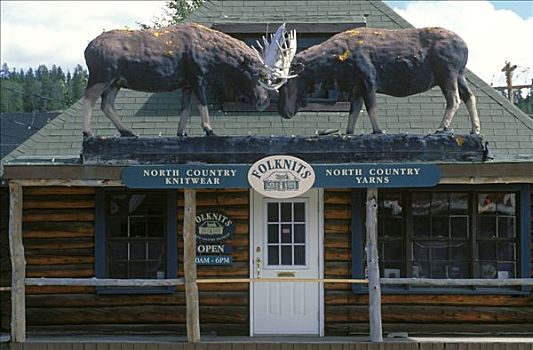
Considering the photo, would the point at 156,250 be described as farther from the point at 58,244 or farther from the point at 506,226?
the point at 506,226

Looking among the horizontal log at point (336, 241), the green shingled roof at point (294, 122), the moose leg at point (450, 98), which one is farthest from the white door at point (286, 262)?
the moose leg at point (450, 98)

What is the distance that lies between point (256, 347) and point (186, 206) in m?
2.06

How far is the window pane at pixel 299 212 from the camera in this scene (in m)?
11.6

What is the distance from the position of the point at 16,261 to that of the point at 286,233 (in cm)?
380

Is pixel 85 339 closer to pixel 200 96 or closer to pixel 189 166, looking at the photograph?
pixel 189 166

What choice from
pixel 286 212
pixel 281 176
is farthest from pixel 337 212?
pixel 281 176

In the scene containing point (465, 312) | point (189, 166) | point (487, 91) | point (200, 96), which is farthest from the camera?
point (487, 91)

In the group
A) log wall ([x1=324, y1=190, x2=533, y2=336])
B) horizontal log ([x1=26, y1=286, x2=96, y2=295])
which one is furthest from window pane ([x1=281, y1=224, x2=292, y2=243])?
horizontal log ([x1=26, y1=286, x2=96, y2=295])

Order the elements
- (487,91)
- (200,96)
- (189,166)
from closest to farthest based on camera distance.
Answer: (189,166), (200,96), (487,91)

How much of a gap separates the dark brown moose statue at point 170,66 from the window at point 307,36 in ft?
5.20

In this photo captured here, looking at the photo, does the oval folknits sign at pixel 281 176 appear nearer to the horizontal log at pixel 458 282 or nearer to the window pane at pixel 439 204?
the horizontal log at pixel 458 282

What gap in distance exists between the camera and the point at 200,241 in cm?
1162

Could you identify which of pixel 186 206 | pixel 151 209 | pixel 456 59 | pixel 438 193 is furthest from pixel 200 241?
pixel 456 59

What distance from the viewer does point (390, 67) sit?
35.4 ft
